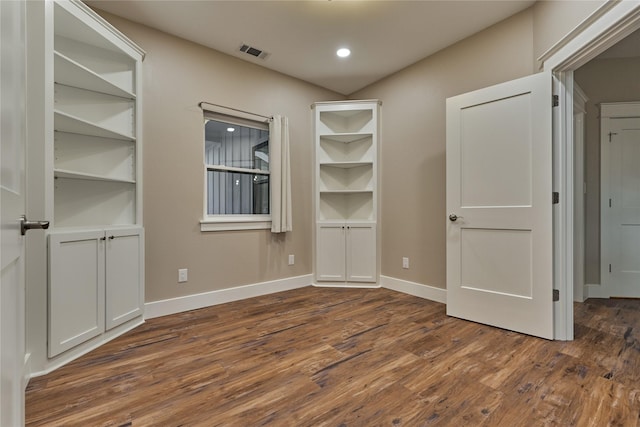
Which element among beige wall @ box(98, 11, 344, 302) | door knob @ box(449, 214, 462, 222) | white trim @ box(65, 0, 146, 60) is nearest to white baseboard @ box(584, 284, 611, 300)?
door knob @ box(449, 214, 462, 222)

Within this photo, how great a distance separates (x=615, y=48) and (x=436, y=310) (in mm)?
3296

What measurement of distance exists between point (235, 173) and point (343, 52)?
1.76m

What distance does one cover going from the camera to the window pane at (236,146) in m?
3.15

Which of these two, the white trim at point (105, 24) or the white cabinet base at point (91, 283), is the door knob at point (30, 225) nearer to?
the white cabinet base at point (91, 283)

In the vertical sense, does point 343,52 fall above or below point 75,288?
above

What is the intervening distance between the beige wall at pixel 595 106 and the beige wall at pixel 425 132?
4.75ft

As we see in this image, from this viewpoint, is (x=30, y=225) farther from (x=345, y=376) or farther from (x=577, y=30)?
(x=577, y=30)

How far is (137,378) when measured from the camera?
5.53 feet

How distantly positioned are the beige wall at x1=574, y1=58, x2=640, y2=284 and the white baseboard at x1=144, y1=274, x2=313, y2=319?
3.29 meters

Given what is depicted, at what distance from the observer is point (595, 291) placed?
3.28m

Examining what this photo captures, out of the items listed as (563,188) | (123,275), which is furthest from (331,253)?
(563,188)

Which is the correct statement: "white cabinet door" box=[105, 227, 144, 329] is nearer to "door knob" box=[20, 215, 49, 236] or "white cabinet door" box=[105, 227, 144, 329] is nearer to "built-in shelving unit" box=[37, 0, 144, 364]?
"built-in shelving unit" box=[37, 0, 144, 364]

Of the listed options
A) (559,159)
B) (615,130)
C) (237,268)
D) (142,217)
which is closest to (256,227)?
(237,268)

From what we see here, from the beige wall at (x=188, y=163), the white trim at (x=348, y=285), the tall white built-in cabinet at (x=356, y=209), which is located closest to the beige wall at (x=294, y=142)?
the beige wall at (x=188, y=163)
